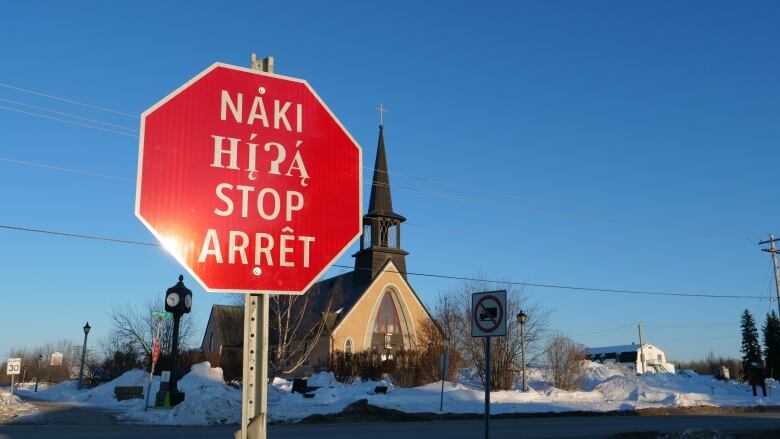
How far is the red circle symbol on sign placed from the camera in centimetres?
862

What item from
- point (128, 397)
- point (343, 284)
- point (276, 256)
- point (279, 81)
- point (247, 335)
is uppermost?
point (343, 284)

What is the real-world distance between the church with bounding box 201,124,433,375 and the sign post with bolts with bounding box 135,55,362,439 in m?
47.1

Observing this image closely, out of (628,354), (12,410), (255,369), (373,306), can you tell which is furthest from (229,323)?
(628,354)

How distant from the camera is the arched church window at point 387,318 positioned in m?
54.8

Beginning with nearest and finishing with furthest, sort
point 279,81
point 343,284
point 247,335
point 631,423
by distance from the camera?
point 247,335, point 279,81, point 631,423, point 343,284

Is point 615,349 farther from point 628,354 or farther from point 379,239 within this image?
point 379,239

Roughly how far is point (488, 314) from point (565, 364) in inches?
1270

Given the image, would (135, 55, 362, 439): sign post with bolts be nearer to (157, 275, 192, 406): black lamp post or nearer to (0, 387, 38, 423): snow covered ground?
(0, 387, 38, 423): snow covered ground

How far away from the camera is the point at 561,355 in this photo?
3906 cm

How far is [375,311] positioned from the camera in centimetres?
5409

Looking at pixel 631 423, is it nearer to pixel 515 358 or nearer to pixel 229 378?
pixel 515 358

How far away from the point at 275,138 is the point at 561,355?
3850cm

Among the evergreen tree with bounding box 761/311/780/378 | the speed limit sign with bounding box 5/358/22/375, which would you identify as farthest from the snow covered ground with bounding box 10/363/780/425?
the evergreen tree with bounding box 761/311/780/378

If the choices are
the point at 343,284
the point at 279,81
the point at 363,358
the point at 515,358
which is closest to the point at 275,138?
the point at 279,81
